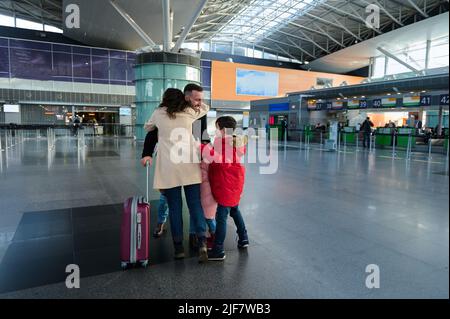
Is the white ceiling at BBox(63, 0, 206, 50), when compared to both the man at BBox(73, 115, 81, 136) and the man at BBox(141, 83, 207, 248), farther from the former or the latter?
the man at BBox(141, 83, 207, 248)

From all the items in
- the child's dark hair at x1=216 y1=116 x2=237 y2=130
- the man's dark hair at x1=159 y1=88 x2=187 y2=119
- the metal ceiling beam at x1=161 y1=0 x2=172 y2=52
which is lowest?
the child's dark hair at x1=216 y1=116 x2=237 y2=130

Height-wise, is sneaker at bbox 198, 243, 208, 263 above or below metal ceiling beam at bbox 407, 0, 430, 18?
below

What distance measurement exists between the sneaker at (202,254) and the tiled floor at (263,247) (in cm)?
7

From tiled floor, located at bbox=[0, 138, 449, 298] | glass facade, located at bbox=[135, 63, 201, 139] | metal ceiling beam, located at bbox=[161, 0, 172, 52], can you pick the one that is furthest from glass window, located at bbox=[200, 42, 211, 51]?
tiled floor, located at bbox=[0, 138, 449, 298]

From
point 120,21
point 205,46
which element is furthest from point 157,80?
point 205,46

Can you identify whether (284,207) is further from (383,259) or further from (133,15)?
(133,15)

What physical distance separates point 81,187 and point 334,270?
5239mm

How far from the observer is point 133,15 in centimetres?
2475

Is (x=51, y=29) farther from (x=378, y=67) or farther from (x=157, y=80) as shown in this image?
(x=378, y=67)

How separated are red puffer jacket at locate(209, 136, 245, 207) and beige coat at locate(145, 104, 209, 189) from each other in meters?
0.24

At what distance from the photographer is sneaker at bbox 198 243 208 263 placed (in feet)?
10.0

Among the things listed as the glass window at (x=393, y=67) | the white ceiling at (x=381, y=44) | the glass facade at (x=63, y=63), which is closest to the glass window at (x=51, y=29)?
the glass facade at (x=63, y=63)

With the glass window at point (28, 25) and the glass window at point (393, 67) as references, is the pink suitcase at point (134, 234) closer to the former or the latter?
the glass window at point (28, 25)
